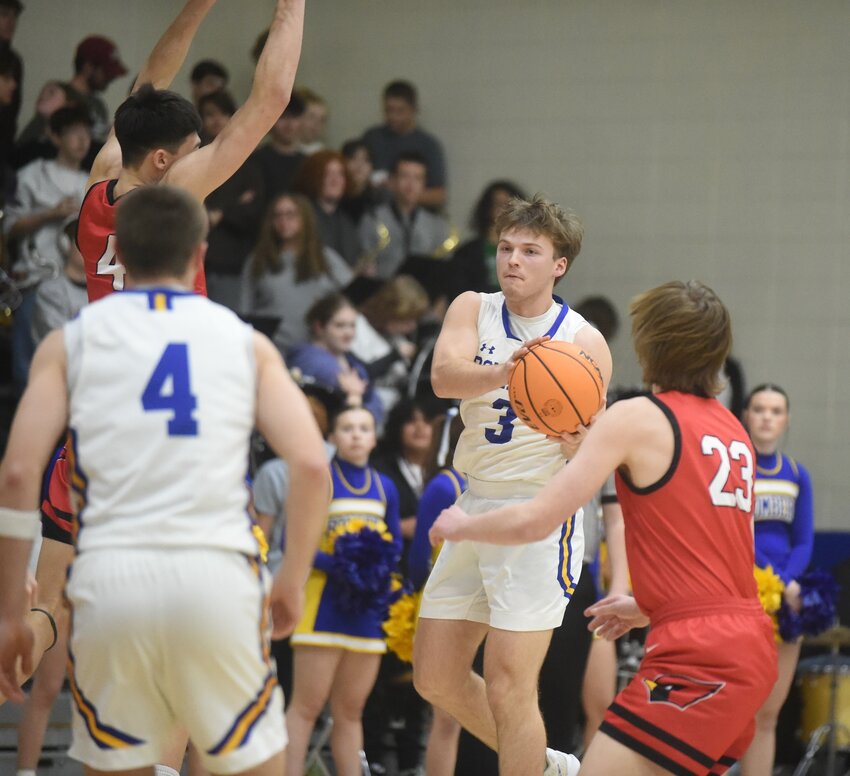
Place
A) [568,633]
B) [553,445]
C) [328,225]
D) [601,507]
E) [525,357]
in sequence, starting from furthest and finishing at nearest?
1. [328,225]
2. [601,507]
3. [568,633]
4. [553,445]
5. [525,357]

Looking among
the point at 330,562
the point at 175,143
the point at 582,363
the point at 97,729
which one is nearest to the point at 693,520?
the point at 582,363

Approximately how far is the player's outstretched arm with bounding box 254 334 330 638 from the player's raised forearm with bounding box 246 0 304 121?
4.71 feet

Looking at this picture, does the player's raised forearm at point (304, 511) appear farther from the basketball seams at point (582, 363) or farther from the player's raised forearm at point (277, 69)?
the player's raised forearm at point (277, 69)

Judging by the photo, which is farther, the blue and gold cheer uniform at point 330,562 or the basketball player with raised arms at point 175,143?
the blue and gold cheer uniform at point 330,562

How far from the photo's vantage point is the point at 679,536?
4113 millimetres

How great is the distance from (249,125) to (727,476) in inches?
78.8

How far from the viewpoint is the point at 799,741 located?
8789mm

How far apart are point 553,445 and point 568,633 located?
220 centimetres

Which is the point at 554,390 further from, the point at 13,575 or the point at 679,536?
the point at 13,575

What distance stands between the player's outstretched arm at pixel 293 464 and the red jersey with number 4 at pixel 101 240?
1.42 meters

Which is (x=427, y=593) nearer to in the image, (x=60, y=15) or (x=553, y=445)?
(x=553, y=445)

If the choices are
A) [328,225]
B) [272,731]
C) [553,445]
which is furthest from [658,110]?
[272,731]

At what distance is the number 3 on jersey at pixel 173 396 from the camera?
359 centimetres

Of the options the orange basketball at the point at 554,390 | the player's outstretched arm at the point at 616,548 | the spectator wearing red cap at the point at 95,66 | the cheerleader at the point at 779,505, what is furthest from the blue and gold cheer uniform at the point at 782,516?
the spectator wearing red cap at the point at 95,66
